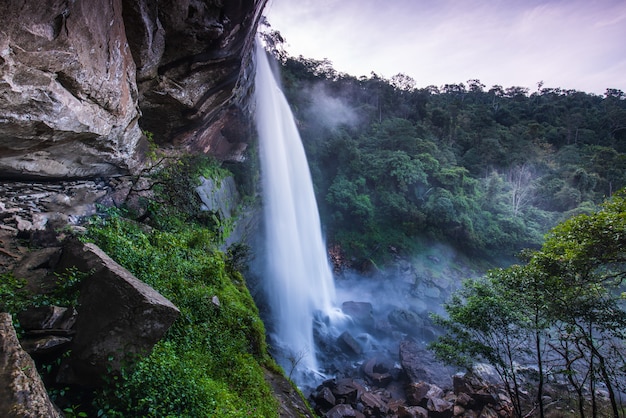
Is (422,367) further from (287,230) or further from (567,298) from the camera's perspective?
(287,230)

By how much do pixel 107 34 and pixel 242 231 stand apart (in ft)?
32.9

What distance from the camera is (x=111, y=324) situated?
9.70 feet

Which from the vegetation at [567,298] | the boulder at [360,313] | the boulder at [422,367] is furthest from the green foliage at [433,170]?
the vegetation at [567,298]

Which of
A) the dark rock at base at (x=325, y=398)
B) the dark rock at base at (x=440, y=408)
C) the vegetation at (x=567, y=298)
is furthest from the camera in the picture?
the dark rock at base at (x=440, y=408)

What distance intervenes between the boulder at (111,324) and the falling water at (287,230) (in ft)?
34.7

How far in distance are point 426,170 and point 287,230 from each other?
1334 cm

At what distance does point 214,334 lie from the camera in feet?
15.7

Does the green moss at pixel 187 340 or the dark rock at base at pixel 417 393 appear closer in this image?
the green moss at pixel 187 340

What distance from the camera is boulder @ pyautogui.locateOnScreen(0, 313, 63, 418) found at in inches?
72.9

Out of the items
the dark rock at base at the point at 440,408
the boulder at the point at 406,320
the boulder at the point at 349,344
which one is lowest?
the boulder at the point at 349,344

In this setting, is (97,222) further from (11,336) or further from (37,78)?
(11,336)

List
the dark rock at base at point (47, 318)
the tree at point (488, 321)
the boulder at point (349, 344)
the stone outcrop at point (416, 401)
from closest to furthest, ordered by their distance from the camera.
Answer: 1. the dark rock at base at point (47, 318)
2. the tree at point (488, 321)
3. the stone outcrop at point (416, 401)
4. the boulder at point (349, 344)

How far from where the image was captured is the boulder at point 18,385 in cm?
185

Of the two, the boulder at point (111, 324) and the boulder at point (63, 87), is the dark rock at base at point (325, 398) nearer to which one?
the boulder at point (111, 324)
